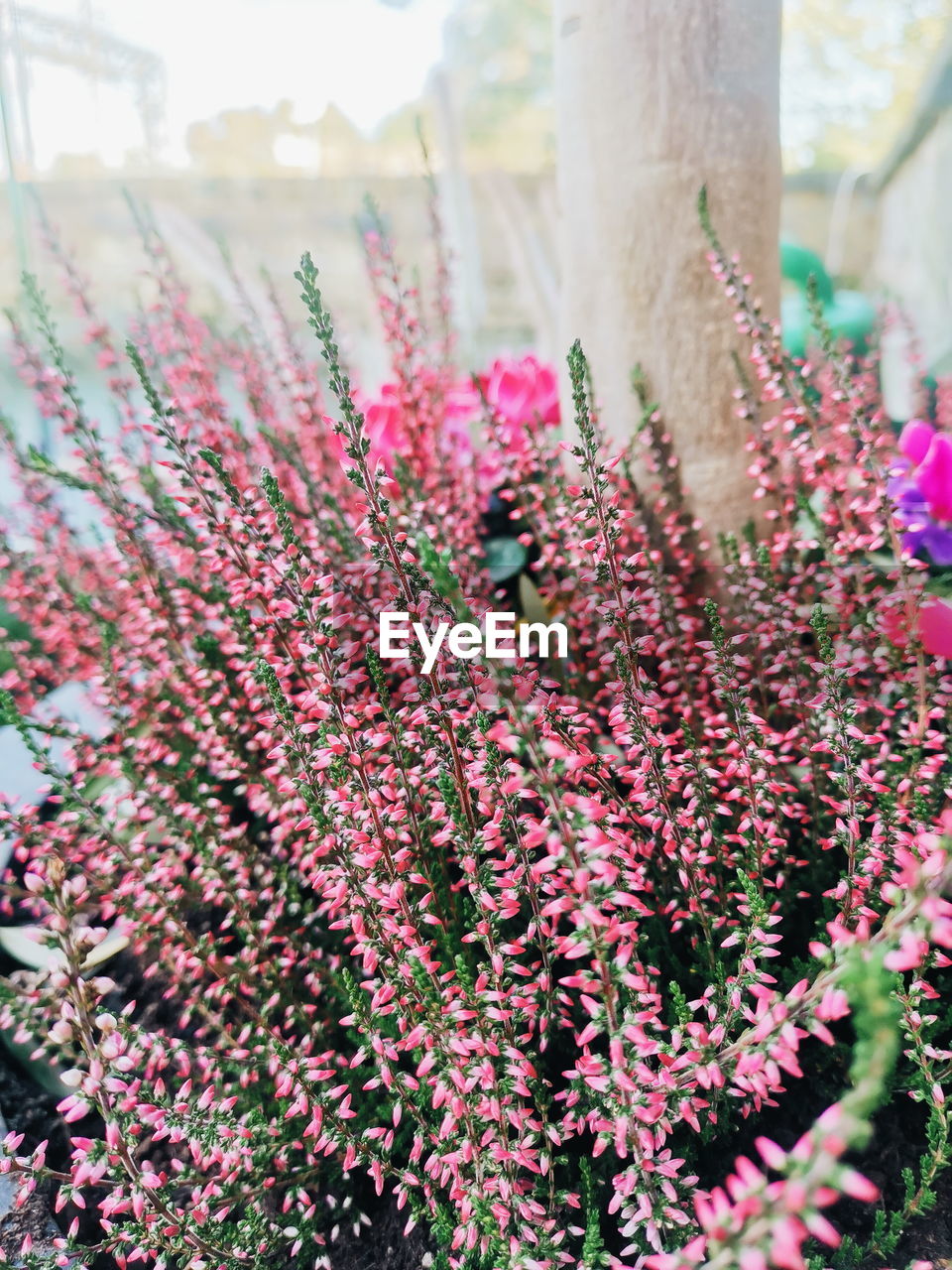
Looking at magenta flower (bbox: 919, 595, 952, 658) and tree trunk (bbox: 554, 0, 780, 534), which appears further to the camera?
tree trunk (bbox: 554, 0, 780, 534)

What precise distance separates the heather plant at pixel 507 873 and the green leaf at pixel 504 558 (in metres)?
0.12

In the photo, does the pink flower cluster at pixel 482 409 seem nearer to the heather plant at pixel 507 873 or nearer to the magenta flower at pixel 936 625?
the heather plant at pixel 507 873

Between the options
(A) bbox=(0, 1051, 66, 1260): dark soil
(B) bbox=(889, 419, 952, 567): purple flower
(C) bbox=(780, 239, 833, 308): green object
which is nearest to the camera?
(A) bbox=(0, 1051, 66, 1260): dark soil

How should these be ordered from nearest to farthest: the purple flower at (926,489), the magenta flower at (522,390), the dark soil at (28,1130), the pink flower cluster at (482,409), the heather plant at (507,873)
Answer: the heather plant at (507,873) → the dark soil at (28,1130) → the purple flower at (926,489) → the pink flower cluster at (482,409) → the magenta flower at (522,390)

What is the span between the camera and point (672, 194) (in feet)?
2.87

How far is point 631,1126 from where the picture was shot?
1.58 ft

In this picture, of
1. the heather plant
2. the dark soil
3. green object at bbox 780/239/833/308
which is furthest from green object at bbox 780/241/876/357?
the dark soil

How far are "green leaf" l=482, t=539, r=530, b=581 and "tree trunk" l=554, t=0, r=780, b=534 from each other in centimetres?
22

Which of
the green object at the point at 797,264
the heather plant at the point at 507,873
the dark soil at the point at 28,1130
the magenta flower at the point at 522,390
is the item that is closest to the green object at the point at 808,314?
the green object at the point at 797,264

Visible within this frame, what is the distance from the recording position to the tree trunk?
83 cm

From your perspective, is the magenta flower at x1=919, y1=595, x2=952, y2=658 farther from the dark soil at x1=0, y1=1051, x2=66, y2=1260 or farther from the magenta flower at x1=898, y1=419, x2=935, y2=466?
the dark soil at x1=0, y1=1051, x2=66, y2=1260

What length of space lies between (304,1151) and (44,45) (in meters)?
3.52

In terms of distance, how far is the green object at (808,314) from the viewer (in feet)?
5.71

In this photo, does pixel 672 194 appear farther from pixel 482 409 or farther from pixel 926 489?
pixel 926 489
